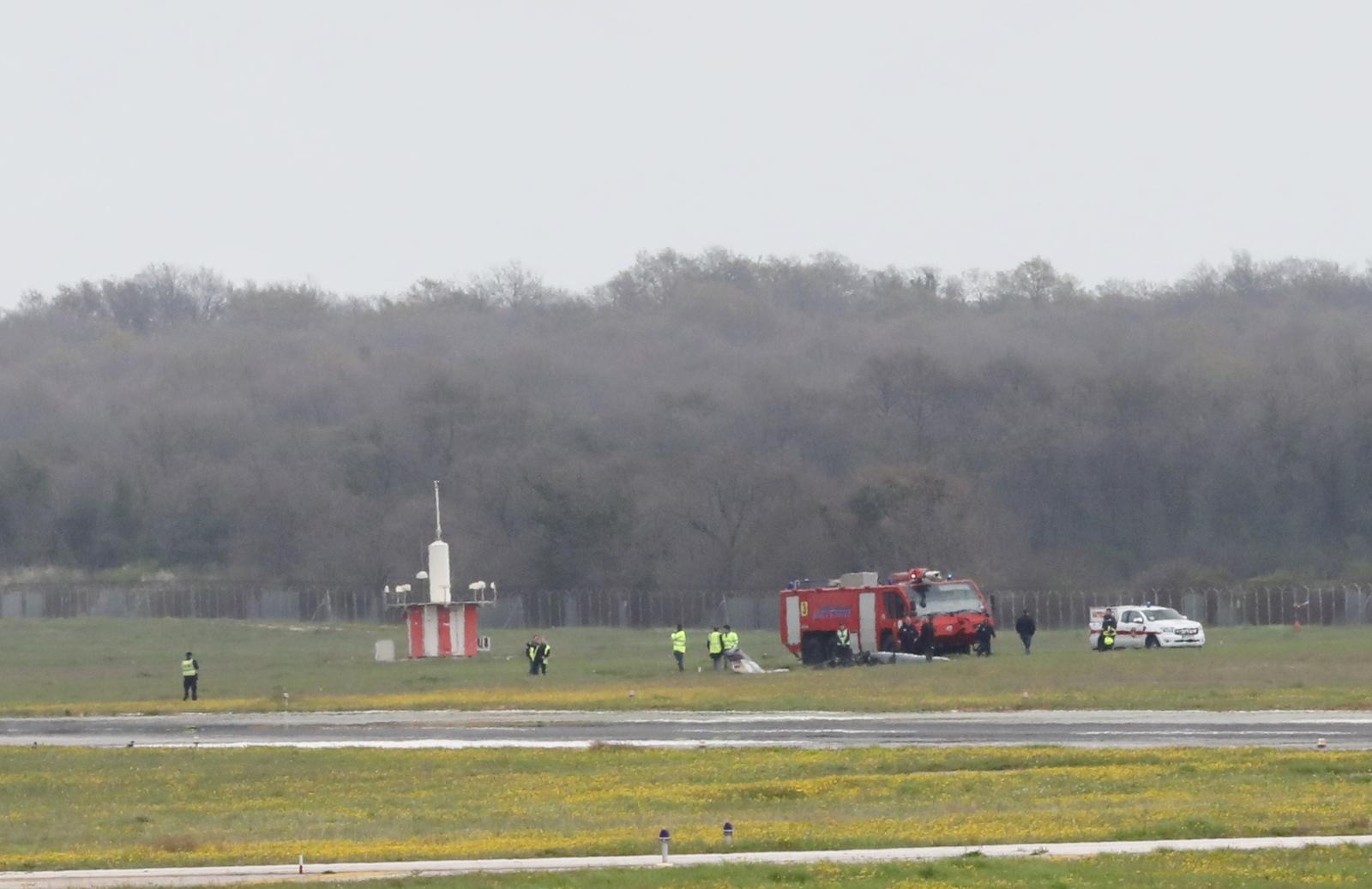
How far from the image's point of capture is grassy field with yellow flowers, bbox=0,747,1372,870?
820 inches

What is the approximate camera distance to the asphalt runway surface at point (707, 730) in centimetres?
3191

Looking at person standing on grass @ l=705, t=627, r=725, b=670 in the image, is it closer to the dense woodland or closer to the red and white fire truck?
the red and white fire truck

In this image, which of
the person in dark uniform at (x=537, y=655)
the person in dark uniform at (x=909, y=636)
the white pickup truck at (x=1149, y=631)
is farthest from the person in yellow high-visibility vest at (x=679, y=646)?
the white pickup truck at (x=1149, y=631)

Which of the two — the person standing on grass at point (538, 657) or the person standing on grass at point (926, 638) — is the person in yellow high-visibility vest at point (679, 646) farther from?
the person standing on grass at point (926, 638)

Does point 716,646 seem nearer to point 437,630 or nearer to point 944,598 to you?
point 944,598

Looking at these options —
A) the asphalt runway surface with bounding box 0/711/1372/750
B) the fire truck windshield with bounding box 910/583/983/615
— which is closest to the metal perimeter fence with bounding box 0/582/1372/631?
the fire truck windshield with bounding box 910/583/983/615

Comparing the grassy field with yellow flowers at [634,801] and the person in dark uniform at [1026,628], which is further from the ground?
the person in dark uniform at [1026,628]

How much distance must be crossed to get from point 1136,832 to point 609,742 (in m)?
16.5

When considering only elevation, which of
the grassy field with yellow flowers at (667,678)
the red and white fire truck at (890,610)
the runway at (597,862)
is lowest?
the runway at (597,862)

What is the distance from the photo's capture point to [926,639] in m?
56.5

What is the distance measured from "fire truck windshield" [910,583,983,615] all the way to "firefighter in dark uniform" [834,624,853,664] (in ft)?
7.37

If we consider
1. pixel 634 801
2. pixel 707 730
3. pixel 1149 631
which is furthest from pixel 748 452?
pixel 634 801

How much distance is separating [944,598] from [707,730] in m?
21.6

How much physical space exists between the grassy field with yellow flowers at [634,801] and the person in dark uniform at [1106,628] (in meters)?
29.5
